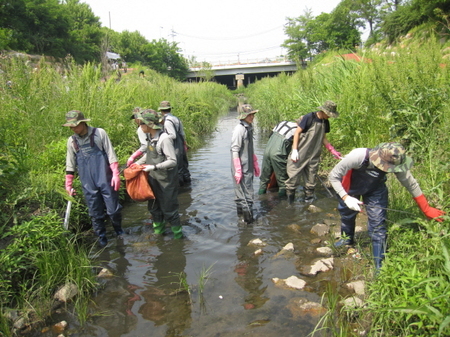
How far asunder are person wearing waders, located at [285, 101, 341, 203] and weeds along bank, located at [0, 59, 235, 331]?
330 centimetres

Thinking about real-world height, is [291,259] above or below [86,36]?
below

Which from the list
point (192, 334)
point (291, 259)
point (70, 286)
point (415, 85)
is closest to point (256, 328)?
point (192, 334)

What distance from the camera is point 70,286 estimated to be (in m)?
3.72

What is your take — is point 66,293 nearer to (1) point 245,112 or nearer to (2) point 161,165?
(2) point 161,165

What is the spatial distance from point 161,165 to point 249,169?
1.55 meters

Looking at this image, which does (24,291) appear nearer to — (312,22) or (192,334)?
(192,334)

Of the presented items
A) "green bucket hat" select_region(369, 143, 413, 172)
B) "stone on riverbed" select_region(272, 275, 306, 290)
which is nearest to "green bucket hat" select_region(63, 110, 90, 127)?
"stone on riverbed" select_region(272, 275, 306, 290)

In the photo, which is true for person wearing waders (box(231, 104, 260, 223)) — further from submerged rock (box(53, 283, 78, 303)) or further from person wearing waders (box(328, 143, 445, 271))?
submerged rock (box(53, 283, 78, 303))

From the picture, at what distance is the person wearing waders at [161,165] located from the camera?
455 centimetres

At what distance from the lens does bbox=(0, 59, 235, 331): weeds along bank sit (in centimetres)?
366


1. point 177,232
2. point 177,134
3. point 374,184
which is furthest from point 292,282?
point 177,134

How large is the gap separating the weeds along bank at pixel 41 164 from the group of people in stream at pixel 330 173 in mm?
2630

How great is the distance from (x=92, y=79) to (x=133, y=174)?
459 centimetres

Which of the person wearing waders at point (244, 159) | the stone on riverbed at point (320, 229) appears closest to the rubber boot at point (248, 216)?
the person wearing waders at point (244, 159)
